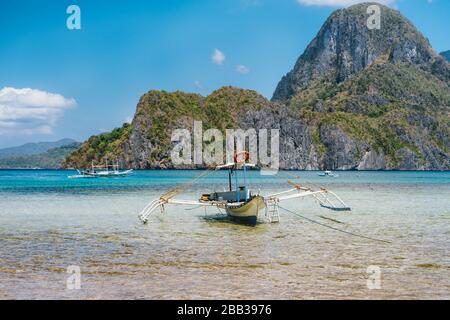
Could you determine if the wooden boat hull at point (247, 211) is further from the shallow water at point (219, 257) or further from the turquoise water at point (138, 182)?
the turquoise water at point (138, 182)

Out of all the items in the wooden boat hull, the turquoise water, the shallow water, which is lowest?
the turquoise water

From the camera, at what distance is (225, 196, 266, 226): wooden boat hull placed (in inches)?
1023

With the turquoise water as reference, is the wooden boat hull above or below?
above

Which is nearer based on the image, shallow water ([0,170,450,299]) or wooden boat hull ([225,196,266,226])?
shallow water ([0,170,450,299])

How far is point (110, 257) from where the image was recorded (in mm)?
18344

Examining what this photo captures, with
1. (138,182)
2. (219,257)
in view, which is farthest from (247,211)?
(138,182)

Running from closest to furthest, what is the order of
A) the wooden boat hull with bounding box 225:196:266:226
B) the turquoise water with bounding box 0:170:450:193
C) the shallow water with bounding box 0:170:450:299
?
1. the shallow water with bounding box 0:170:450:299
2. the wooden boat hull with bounding box 225:196:266:226
3. the turquoise water with bounding box 0:170:450:193

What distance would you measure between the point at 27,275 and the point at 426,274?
12042mm

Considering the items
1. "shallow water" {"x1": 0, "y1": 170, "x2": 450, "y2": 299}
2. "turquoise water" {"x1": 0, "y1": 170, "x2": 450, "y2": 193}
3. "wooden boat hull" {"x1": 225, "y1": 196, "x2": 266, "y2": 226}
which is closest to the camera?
"shallow water" {"x1": 0, "y1": 170, "x2": 450, "y2": 299}

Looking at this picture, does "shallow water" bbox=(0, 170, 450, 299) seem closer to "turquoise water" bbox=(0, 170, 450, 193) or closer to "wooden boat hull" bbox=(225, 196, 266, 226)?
"wooden boat hull" bbox=(225, 196, 266, 226)

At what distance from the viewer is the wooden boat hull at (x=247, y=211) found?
25975 millimetres

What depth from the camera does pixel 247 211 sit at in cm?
2681

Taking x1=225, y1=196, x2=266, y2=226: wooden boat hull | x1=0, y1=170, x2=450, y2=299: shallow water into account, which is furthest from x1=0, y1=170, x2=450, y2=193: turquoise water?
x1=0, y1=170, x2=450, y2=299: shallow water
